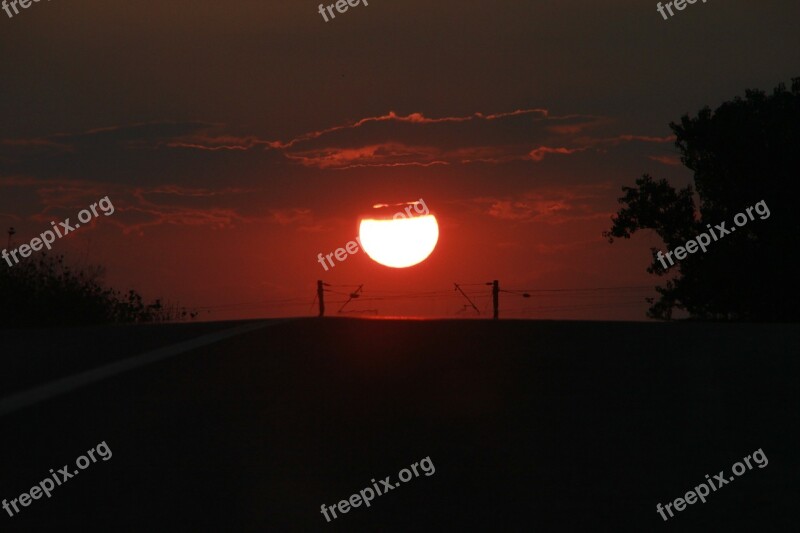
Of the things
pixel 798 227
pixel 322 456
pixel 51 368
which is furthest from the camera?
pixel 798 227

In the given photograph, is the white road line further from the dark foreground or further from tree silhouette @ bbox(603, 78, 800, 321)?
tree silhouette @ bbox(603, 78, 800, 321)

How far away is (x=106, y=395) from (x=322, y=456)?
308cm

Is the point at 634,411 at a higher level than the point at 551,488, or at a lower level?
higher

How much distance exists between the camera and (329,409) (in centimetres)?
1008

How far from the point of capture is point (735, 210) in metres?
44.6

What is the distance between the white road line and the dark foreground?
21 centimetres

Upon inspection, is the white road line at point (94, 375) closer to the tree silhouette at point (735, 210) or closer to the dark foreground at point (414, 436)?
the dark foreground at point (414, 436)

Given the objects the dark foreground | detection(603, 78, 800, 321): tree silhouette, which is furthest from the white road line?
detection(603, 78, 800, 321): tree silhouette

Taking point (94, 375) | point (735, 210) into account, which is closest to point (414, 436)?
point (94, 375)

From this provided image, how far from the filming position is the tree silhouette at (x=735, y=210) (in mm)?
42219

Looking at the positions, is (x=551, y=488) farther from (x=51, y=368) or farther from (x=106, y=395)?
(x=51, y=368)

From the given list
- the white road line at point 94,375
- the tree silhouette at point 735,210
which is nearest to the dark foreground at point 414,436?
the white road line at point 94,375

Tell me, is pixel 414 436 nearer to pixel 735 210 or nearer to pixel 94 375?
pixel 94 375

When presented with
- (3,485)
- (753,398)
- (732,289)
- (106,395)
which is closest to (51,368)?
(106,395)
